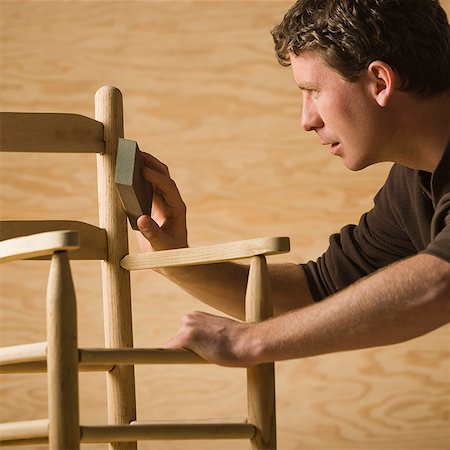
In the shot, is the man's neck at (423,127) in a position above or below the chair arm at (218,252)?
above

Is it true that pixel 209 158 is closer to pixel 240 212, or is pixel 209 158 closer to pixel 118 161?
pixel 240 212

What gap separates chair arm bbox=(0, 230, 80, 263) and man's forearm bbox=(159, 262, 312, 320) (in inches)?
15.4

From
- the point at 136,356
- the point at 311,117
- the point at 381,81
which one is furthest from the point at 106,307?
the point at 381,81

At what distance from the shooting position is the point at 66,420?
3.59ft

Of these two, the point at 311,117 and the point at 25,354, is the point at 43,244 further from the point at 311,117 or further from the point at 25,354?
the point at 311,117

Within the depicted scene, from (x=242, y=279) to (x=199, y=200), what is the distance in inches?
26.0

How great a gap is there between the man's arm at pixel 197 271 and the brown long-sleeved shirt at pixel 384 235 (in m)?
0.04

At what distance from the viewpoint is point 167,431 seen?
1158 millimetres

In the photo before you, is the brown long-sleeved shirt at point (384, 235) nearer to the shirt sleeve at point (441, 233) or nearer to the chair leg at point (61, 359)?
the shirt sleeve at point (441, 233)

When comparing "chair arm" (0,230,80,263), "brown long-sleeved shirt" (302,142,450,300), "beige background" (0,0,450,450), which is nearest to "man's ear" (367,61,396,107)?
"brown long-sleeved shirt" (302,142,450,300)

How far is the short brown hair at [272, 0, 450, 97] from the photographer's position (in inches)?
54.2

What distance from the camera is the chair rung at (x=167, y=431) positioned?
1.13 metres

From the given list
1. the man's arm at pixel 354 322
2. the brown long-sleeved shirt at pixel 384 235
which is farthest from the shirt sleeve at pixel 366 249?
the man's arm at pixel 354 322

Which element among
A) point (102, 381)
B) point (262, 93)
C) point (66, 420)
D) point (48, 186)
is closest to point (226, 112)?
point (262, 93)
